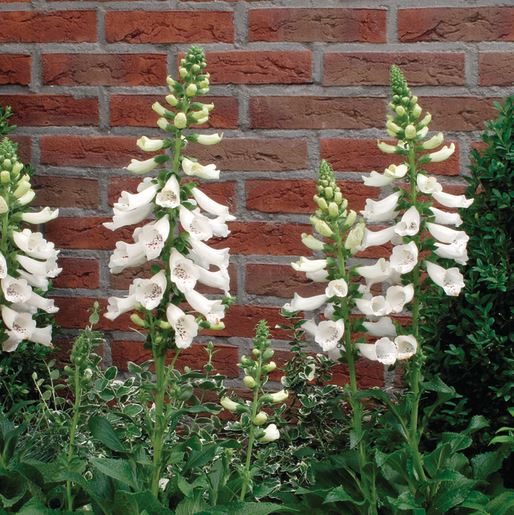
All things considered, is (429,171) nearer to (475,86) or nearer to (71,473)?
(475,86)

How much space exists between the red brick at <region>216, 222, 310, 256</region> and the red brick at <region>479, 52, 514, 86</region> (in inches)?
23.4

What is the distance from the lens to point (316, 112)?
242 centimetres

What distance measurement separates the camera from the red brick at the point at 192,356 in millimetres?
2490

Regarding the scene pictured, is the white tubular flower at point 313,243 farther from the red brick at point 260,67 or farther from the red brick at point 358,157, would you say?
the red brick at point 260,67

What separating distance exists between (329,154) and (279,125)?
15 cm

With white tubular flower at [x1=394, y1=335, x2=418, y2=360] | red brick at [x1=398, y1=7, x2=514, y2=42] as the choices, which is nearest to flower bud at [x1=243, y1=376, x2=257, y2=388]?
white tubular flower at [x1=394, y1=335, x2=418, y2=360]

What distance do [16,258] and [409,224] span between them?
0.75 meters

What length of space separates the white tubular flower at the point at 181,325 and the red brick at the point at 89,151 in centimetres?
97

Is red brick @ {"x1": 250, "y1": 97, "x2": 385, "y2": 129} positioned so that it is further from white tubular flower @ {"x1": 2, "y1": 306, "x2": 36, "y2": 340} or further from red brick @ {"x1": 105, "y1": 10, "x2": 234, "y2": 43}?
white tubular flower @ {"x1": 2, "y1": 306, "x2": 36, "y2": 340}

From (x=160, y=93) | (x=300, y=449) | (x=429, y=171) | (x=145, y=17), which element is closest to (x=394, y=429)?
(x=300, y=449)

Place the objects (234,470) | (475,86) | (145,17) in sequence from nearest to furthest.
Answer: (234,470), (475,86), (145,17)

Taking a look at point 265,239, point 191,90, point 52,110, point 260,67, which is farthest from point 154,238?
point 52,110

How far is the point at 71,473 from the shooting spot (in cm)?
168

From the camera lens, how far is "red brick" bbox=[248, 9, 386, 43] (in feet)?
7.79
